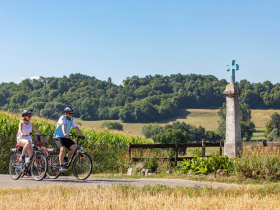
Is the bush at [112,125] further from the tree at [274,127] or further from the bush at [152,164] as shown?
the bush at [152,164]

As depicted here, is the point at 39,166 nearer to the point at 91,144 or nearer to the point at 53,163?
the point at 53,163

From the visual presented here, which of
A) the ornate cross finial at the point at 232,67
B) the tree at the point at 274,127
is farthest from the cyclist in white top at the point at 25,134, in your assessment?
the tree at the point at 274,127

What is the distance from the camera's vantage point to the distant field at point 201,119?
107 m

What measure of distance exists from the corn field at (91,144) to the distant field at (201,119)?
271ft

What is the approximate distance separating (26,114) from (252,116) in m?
112

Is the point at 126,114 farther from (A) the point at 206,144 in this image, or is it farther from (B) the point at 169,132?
(A) the point at 206,144

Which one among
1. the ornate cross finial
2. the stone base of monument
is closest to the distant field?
the ornate cross finial

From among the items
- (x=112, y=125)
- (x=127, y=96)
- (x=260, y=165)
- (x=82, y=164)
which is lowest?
(x=260, y=165)

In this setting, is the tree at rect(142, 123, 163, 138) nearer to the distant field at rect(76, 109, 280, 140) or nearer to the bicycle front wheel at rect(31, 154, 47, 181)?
the distant field at rect(76, 109, 280, 140)

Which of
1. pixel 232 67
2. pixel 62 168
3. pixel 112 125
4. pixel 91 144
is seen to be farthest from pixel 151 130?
pixel 62 168

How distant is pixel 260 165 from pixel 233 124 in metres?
3.27

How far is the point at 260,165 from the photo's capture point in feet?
35.9

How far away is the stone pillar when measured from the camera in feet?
45.7

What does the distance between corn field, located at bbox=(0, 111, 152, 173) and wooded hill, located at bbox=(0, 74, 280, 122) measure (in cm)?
8298
